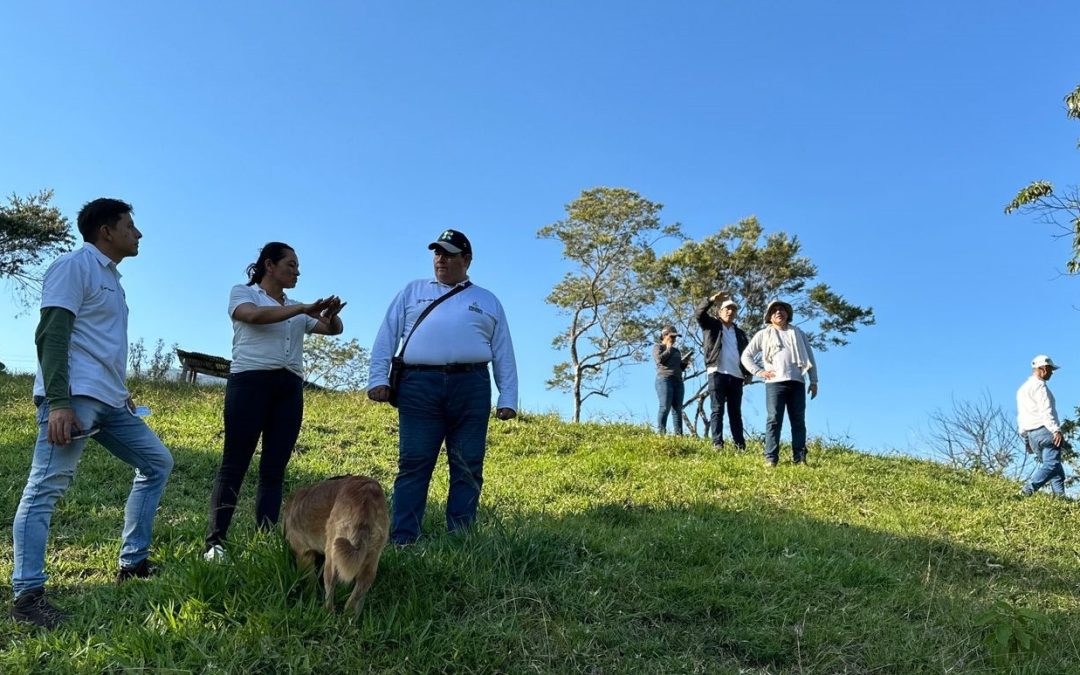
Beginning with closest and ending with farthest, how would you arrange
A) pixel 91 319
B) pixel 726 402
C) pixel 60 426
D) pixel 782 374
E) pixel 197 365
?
pixel 60 426, pixel 91 319, pixel 782 374, pixel 726 402, pixel 197 365

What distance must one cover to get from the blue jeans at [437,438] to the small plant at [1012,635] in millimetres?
2569

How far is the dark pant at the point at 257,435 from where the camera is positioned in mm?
3951

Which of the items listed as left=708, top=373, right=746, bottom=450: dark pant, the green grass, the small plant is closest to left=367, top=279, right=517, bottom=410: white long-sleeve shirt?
the green grass

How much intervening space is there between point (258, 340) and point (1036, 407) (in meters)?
8.55

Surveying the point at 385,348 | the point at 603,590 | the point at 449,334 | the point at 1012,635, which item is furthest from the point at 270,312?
the point at 1012,635

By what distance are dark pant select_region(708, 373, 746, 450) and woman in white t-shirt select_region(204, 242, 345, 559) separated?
6096 mm

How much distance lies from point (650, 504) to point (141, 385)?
1108 cm

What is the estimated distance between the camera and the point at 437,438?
4.06m

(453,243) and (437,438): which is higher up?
(453,243)

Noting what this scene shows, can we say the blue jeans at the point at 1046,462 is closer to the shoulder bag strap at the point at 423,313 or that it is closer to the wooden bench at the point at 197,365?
the shoulder bag strap at the point at 423,313

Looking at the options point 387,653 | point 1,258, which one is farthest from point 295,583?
point 1,258

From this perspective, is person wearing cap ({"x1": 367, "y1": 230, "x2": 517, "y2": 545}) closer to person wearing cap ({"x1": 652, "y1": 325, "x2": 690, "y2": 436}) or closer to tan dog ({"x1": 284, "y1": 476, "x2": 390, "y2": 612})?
tan dog ({"x1": 284, "y1": 476, "x2": 390, "y2": 612})

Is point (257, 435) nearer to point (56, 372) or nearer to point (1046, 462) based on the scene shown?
point (56, 372)

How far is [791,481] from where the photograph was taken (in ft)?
23.7
